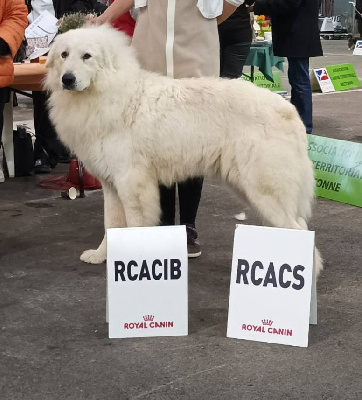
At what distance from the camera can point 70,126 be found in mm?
3812

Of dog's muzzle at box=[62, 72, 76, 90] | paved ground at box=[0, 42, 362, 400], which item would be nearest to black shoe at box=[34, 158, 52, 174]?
paved ground at box=[0, 42, 362, 400]

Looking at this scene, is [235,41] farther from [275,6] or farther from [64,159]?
[64,159]

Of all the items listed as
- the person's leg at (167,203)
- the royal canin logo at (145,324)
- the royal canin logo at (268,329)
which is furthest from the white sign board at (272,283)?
the person's leg at (167,203)

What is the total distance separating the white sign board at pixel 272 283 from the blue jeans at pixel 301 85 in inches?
184

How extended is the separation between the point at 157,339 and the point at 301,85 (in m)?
4.87

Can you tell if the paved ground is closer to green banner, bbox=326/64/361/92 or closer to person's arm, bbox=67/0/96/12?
person's arm, bbox=67/0/96/12

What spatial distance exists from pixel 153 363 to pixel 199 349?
0.78ft

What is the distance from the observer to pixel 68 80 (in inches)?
140

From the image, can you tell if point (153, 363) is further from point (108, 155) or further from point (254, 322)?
point (108, 155)

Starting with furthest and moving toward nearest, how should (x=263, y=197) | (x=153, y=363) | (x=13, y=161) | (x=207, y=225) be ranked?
1. (x=13, y=161)
2. (x=207, y=225)
3. (x=263, y=197)
4. (x=153, y=363)

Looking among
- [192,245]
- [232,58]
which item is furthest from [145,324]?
[232,58]

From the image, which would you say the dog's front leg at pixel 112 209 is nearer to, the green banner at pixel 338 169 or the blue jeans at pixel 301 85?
the green banner at pixel 338 169

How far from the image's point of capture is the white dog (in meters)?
3.58

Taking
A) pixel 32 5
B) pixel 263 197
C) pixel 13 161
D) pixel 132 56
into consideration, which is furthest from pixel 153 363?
pixel 32 5
